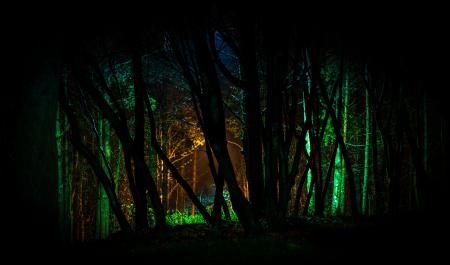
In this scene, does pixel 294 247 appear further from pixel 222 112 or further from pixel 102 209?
pixel 102 209

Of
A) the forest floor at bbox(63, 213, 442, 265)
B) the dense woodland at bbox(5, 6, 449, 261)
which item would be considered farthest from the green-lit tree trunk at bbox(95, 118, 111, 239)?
the forest floor at bbox(63, 213, 442, 265)

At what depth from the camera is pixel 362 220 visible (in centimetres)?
740

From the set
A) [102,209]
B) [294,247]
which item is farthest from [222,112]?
[102,209]

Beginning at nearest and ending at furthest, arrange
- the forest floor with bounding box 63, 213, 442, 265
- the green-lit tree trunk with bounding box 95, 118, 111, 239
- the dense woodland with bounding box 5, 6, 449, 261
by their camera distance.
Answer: the dense woodland with bounding box 5, 6, 449, 261
the forest floor with bounding box 63, 213, 442, 265
the green-lit tree trunk with bounding box 95, 118, 111, 239

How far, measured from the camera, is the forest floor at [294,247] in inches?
171

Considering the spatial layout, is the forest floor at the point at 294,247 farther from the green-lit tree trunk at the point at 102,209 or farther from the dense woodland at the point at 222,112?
the green-lit tree trunk at the point at 102,209

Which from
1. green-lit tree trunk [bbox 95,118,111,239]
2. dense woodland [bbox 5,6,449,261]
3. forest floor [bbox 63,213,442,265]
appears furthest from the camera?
green-lit tree trunk [bbox 95,118,111,239]

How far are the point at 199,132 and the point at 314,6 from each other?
44.1 ft

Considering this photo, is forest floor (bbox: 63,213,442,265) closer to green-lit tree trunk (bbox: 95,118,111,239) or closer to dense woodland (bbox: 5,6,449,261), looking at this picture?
dense woodland (bbox: 5,6,449,261)

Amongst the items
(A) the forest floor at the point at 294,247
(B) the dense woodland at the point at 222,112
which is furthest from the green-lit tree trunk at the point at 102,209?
(A) the forest floor at the point at 294,247

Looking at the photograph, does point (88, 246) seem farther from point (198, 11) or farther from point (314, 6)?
point (314, 6)

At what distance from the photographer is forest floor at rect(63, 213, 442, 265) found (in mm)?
4352

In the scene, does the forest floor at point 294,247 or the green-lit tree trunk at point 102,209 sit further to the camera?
the green-lit tree trunk at point 102,209

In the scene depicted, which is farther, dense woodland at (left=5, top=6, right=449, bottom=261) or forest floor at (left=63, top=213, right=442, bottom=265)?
forest floor at (left=63, top=213, right=442, bottom=265)
